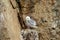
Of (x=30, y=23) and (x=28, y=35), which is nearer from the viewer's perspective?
(x=28, y=35)

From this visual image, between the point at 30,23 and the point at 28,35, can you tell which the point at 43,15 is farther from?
the point at 28,35

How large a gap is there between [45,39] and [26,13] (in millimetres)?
322

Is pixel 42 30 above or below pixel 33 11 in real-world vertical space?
below

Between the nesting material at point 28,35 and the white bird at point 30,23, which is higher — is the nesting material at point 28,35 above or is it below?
below

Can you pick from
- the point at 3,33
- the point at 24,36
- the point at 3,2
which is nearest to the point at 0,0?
the point at 3,2

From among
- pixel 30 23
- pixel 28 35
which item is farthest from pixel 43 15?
pixel 28 35

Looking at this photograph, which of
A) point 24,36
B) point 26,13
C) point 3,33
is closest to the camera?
point 3,33

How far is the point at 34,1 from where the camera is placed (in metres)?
1.51

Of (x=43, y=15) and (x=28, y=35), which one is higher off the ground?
(x=43, y=15)

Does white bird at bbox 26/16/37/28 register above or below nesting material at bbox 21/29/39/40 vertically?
above

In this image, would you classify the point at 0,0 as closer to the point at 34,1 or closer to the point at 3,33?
the point at 3,33

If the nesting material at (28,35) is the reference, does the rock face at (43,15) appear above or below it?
above

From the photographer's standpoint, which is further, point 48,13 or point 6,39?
point 48,13

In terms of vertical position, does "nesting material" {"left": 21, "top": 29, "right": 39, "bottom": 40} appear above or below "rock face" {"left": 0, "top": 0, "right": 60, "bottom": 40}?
below
